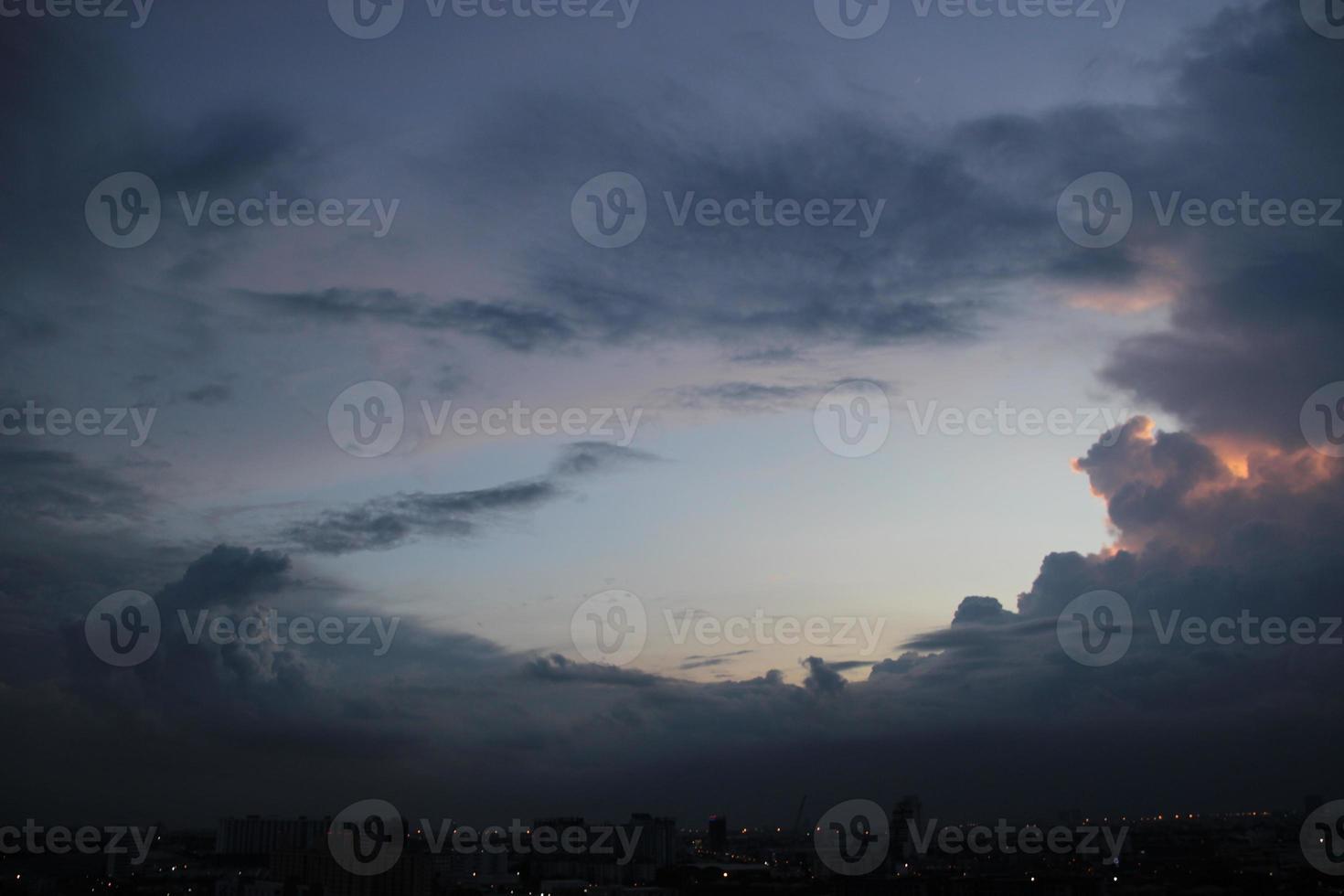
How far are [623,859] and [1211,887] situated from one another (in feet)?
225

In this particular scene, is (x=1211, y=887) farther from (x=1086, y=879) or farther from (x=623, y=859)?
(x=623, y=859)

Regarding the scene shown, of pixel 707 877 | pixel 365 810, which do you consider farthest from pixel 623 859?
pixel 365 810

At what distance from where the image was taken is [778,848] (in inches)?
7072

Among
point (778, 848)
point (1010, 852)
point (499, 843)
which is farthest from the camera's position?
point (778, 848)

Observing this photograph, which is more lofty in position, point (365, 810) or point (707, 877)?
point (365, 810)

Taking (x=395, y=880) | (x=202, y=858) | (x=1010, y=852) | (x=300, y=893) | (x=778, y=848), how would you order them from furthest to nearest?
(x=778, y=848) < (x=1010, y=852) < (x=202, y=858) < (x=395, y=880) < (x=300, y=893)

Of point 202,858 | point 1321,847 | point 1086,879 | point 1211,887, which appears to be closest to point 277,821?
point 202,858

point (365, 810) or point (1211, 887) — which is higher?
point (365, 810)

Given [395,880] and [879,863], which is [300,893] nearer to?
[395,880]

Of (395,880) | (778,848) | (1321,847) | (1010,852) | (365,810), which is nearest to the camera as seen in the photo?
(395,880)

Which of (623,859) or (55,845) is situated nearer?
(55,845)

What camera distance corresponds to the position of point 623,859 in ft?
417

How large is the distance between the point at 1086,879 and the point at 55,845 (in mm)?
93660

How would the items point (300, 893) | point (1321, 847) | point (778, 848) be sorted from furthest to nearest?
1. point (778, 848)
2. point (1321, 847)
3. point (300, 893)
